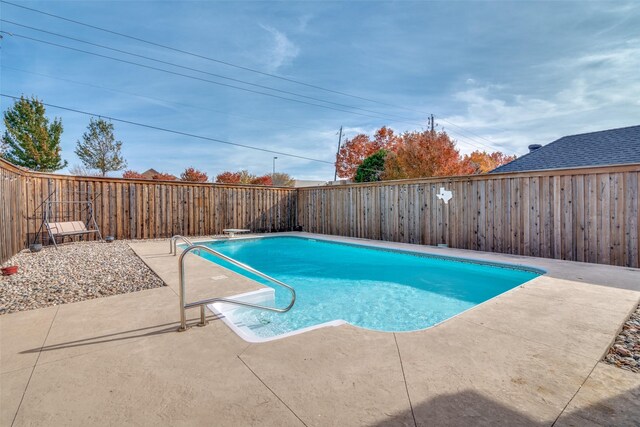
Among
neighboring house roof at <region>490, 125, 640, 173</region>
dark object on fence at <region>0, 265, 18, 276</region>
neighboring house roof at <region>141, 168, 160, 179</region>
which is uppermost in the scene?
neighboring house roof at <region>141, 168, 160, 179</region>

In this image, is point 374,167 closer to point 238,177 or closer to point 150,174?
point 238,177

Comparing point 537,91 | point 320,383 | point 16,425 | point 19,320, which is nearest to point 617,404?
point 320,383

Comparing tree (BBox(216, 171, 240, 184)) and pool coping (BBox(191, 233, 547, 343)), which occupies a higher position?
tree (BBox(216, 171, 240, 184))

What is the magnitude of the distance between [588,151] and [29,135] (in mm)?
27762

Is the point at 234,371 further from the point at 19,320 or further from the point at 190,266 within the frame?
the point at 190,266

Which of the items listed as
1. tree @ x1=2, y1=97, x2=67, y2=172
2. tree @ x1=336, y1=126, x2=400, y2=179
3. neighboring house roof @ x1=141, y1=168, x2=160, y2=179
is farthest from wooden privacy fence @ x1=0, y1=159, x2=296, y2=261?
neighboring house roof @ x1=141, y1=168, x2=160, y2=179

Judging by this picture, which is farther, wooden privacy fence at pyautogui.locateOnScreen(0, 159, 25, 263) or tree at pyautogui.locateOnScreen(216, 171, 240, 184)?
tree at pyautogui.locateOnScreen(216, 171, 240, 184)

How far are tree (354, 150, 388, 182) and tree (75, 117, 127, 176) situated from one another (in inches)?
692

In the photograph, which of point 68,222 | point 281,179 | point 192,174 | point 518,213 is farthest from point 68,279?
point 281,179

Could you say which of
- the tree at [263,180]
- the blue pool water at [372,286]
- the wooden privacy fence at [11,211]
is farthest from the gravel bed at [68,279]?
the tree at [263,180]

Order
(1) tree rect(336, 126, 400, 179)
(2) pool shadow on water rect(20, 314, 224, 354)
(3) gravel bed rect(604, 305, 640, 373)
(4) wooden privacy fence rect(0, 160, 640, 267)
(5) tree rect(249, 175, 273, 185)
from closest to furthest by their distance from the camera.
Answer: (3) gravel bed rect(604, 305, 640, 373) → (2) pool shadow on water rect(20, 314, 224, 354) → (4) wooden privacy fence rect(0, 160, 640, 267) → (1) tree rect(336, 126, 400, 179) → (5) tree rect(249, 175, 273, 185)

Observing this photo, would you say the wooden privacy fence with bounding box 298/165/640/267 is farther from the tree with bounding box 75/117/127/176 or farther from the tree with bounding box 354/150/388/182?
the tree with bounding box 75/117/127/176

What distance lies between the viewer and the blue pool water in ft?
12.0

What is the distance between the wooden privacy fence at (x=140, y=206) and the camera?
641 cm
